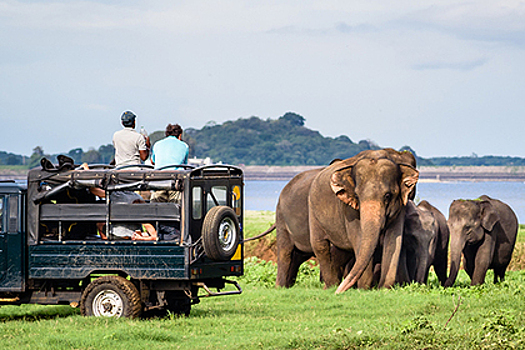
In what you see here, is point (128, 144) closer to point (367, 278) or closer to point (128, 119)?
point (128, 119)

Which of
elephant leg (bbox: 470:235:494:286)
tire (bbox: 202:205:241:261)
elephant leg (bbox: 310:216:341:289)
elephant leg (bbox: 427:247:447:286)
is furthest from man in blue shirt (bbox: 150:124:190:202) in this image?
elephant leg (bbox: 470:235:494:286)

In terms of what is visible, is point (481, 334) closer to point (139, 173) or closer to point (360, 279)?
point (139, 173)

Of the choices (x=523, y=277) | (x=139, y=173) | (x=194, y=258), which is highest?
(x=139, y=173)

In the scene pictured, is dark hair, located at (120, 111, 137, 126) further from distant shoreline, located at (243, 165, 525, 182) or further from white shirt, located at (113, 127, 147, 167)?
distant shoreline, located at (243, 165, 525, 182)

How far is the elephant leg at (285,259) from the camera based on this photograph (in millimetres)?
19531

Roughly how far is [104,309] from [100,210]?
4.60 ft

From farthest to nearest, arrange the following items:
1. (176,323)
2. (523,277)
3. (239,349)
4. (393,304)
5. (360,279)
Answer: (523,277)
(360,279)
(393,304)
(176,323)
(239,349)

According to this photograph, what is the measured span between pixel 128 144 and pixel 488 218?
10.2 metres

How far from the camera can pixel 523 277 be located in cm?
2038

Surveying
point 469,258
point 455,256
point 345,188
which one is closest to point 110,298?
point 345,188

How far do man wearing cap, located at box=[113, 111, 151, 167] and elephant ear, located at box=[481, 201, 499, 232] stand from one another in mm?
9918

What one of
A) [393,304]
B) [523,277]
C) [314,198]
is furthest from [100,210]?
[523,277]

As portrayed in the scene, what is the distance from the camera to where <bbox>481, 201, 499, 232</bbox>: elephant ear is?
20.5 meters

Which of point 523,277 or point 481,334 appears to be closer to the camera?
point 481,334
